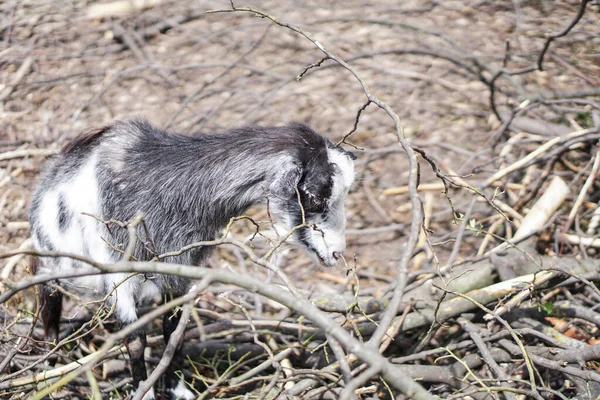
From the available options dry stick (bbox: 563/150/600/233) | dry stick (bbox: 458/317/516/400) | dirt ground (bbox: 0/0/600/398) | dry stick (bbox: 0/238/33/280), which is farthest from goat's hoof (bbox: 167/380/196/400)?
dry stick (bbox: 563/150/600/233)

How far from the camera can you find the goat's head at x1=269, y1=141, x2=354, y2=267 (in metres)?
3.03

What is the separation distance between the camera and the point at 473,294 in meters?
3.53

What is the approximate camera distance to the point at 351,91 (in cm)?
604

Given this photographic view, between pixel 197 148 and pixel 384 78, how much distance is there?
10.6 feet

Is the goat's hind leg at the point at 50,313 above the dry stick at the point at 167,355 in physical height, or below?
Answer: below

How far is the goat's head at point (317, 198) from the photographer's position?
3.03 m

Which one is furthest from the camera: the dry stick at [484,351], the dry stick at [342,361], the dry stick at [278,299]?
the dry stick at [484,351]

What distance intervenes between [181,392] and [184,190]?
1.19 meters

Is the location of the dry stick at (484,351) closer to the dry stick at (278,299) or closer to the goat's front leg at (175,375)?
the dry stick at (278,299)

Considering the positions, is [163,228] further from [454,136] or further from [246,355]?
[454,136]

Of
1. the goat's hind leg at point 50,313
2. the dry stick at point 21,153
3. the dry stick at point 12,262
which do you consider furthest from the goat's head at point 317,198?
the dry stick at point 21,153

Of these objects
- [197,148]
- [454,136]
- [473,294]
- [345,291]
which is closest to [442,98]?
[454,136]

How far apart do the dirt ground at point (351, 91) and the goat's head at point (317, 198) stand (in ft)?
2.95

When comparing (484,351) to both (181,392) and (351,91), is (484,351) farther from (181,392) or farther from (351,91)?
(351,91)
